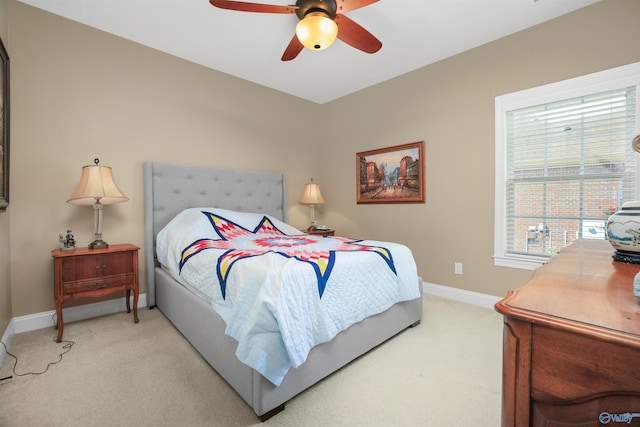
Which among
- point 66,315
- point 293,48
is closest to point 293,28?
point 293,48

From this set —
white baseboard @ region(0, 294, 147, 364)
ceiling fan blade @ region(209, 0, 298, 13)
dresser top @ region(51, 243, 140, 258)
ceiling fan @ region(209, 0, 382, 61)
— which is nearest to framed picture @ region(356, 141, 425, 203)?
ceiling fan @ region(209, 0, 382, 61)

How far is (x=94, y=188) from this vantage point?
2.31m

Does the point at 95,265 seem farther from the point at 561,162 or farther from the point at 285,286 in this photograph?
the point at 561,162

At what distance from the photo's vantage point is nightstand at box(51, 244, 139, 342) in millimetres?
2146

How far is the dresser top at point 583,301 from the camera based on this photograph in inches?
20.3

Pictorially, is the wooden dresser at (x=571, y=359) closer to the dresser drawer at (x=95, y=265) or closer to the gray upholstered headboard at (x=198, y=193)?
the dresser drawer at (x=95, y=265)

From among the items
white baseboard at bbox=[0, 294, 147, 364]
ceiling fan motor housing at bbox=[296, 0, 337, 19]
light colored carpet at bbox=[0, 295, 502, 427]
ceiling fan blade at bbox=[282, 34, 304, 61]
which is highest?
ceiling fan blade at bbox=[282, 34, 304, 61]

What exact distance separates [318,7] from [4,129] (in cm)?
235

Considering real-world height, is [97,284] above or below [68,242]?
below

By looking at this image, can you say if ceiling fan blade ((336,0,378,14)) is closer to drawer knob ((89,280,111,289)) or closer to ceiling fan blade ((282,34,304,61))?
ceiling fan blade ((282,34,304,61))

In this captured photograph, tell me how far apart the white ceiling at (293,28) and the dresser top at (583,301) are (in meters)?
2.29

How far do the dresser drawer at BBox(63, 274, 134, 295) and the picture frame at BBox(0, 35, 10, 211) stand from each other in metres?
0.69

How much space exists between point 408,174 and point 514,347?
120 inches

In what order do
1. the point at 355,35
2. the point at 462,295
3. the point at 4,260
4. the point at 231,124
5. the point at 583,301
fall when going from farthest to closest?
the point at 231,124, the point at 462,295, the point at 4,260, the point at 355,35, the point at 583,301
